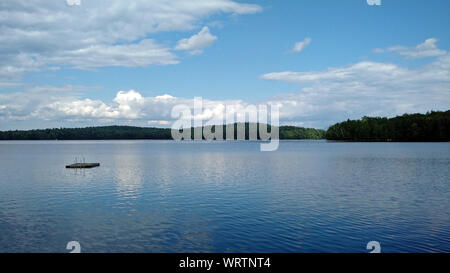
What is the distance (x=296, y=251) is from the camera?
23.3 metres

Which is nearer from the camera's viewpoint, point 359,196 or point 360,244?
point 360,244

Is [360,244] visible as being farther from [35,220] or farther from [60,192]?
[60,192]

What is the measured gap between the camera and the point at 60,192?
50250 mm

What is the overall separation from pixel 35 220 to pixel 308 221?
78.0 ft

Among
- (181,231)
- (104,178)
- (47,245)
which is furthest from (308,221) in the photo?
(104,178)

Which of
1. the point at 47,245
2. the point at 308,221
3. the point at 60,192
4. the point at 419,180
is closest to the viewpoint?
the point at 47,245

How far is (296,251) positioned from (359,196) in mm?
24173

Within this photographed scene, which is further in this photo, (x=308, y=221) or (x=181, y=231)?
(x=308, y=221)
